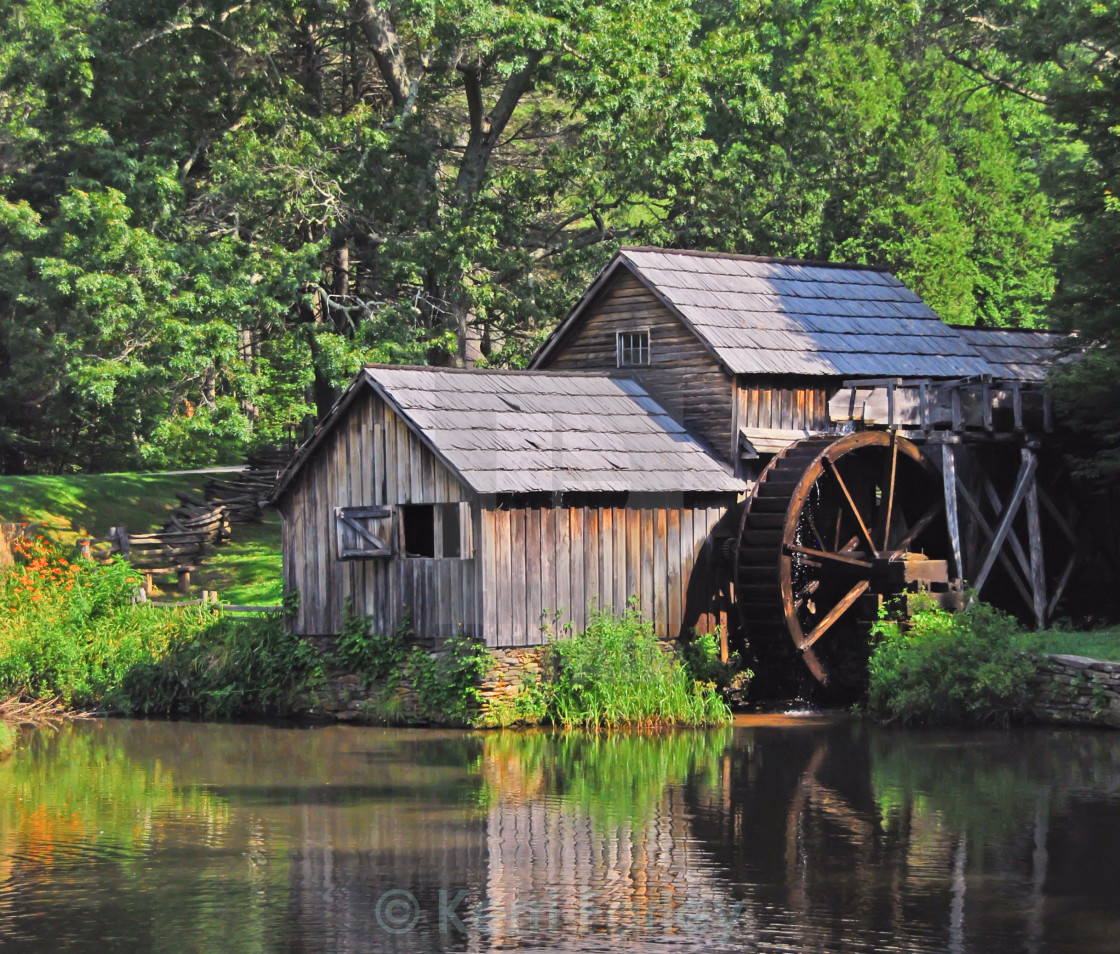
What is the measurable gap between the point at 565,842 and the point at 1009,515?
13.0m

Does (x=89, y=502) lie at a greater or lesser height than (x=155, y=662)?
greater

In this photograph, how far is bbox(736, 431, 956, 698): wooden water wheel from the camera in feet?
70.8

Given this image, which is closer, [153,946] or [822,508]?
[153,946]

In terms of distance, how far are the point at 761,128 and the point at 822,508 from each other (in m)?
11.6

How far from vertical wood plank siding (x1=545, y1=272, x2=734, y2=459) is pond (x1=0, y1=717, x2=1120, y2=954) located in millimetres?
5352

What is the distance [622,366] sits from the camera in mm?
24422

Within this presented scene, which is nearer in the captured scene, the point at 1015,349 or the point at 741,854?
the point at 741,854

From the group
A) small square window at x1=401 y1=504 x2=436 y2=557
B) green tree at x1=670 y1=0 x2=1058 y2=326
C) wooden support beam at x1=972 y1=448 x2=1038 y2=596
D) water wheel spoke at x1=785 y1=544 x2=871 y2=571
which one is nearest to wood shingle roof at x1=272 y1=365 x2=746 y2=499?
water wheel spoke at x1=785 y1=544 x2=871 y2=571

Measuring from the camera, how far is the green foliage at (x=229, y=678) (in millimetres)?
21344

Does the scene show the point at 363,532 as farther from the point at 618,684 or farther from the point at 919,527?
the point at 919,527

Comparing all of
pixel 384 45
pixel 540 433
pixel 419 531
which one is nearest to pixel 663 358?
pixel 540 433

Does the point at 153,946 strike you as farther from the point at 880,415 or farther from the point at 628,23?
the point at 628,23

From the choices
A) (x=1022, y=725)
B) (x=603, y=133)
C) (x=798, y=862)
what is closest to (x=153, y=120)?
(x=603, y=133)

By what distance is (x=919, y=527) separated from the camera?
2408 cm
